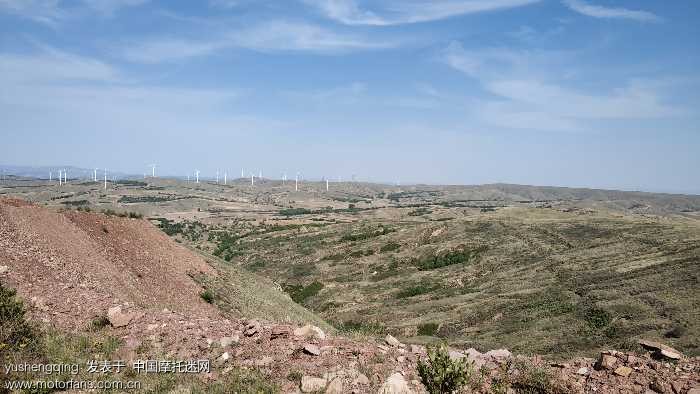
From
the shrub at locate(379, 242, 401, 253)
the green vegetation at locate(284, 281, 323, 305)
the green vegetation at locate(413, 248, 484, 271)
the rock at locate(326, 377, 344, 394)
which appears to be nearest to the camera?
the rock at locate(326, 377, 344, 394)

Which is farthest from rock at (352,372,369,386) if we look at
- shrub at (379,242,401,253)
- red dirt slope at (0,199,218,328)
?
shrub at (379,242,401,253)

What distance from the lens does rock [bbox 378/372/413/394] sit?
1085cm

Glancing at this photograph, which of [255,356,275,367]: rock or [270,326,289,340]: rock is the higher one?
[270,326,289,340]: rock

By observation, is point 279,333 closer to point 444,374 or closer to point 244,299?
point 444,374

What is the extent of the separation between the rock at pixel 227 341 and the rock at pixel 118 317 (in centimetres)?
390

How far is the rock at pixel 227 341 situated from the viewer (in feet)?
43.9

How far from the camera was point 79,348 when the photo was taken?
13195 mm

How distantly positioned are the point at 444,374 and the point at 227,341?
652cm

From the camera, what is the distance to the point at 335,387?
428 inches

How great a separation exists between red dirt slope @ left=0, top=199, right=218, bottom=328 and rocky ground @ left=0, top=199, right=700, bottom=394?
0.23ft

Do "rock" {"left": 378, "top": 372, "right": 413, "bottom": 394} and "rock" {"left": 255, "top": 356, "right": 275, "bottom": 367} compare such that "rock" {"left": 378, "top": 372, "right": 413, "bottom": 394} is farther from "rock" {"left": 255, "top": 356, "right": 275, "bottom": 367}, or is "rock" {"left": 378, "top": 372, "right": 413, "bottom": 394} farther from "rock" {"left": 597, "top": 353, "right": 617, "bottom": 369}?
"rock" {"left": 597, "top": 353, "right": 617, "bottom": 369}

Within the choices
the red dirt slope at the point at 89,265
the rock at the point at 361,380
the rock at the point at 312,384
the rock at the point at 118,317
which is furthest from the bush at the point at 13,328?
the rock at the point at 361,380

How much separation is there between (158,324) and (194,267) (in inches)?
646

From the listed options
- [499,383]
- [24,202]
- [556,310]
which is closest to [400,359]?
[499,383]
